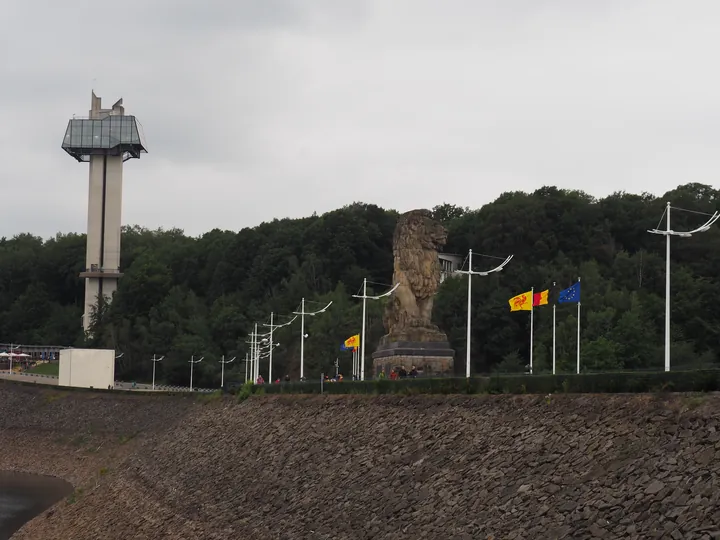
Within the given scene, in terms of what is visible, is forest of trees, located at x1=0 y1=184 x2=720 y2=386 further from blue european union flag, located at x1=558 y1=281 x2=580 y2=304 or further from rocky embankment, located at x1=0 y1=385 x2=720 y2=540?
rocky embankment, located at x1=0 y1=385 x2=720 y2=540

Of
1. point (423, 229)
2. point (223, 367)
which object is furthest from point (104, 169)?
point (423, 229)

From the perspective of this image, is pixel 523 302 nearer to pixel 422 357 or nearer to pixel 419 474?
pixel 422 357

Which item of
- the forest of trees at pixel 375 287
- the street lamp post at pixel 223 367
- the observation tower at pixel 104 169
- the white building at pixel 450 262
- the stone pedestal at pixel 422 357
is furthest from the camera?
the observation tower at pixel 104 169

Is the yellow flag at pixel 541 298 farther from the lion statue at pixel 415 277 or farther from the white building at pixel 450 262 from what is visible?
the white building at pixel 450 262

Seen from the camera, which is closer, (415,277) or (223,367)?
(415,277)

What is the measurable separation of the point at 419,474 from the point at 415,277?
78.2 feet

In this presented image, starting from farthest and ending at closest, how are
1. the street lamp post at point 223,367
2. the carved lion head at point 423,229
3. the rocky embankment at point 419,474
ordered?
1. the street lamp post at point 223,367
2. the carved lion head at point 423,229
3. the rocky embankment at point 419,474

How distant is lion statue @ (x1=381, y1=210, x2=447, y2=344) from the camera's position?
167ft

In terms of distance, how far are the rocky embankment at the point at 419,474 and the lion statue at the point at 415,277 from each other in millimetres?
6879

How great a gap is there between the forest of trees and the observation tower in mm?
5852

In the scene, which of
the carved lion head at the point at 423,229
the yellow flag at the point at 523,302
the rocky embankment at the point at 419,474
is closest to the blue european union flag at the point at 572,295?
the yellow flag at the point at 523,302

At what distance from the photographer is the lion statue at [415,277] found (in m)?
50.8

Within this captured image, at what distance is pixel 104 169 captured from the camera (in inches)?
4963

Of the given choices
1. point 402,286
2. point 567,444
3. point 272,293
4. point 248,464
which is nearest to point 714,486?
point 567,444
